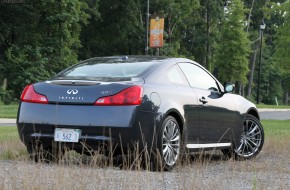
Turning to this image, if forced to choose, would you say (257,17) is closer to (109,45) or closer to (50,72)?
(109,45)

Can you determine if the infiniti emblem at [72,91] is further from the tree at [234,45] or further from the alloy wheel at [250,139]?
the tree at [234,45]

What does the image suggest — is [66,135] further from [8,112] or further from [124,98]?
[8,112]

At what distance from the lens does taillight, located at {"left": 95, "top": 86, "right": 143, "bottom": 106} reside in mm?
6887

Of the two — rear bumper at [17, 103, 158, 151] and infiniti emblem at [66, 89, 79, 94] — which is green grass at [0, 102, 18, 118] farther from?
infiniti emblem at [66, 89, 79, 94]

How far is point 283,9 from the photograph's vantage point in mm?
31016

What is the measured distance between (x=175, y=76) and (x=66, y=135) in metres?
1.79

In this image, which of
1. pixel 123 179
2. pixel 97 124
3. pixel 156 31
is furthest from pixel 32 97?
pixel 156 31

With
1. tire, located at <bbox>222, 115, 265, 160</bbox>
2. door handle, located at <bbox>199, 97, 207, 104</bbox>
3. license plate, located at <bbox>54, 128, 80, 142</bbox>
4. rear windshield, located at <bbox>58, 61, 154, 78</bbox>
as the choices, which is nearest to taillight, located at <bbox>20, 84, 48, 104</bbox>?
license plate, located at <bbox>54, 128, 80, 142</bbox>

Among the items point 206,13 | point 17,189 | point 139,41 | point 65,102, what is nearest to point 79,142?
point 65,102

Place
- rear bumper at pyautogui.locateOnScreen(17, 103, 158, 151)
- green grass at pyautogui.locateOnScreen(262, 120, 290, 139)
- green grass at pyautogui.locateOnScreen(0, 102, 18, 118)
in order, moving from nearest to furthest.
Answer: rear bumper at pyautogui.locateOnScreen(17, 103, 158, 151) → green grass at pyautogui.locateOnScreen(262, 120, 290, 139) → green grass at pyautogui.locateOnScreen(0, 102, 18, 118)

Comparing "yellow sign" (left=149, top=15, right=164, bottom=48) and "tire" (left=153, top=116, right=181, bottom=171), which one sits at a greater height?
"yellow sign" (left=149, top=15, right=164, bottom=48)

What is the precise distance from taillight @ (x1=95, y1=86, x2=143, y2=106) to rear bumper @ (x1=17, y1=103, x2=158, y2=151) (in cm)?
6

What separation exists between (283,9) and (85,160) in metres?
24.8

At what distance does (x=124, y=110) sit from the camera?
6.83 meters
